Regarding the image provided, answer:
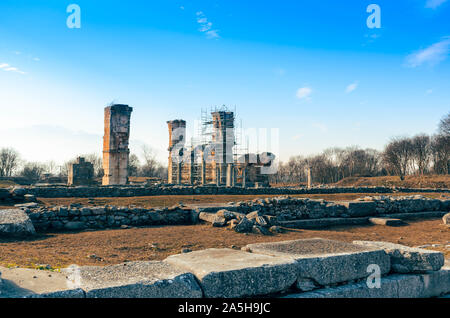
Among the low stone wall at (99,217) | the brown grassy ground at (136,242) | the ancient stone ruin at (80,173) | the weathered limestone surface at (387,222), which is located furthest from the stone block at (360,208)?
the ancient stone ruin at (80,173)

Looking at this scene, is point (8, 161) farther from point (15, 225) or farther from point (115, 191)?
point (15, 225)

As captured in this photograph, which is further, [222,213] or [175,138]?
[175,138]

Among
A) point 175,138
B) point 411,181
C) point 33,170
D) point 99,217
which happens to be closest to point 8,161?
point 33,170

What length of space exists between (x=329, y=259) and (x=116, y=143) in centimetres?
2728

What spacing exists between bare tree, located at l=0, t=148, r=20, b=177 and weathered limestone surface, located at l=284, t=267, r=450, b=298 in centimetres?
5897

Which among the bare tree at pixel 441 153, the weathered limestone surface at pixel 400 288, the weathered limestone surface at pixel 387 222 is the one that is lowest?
the weathered limestone surface at pixel 387 222

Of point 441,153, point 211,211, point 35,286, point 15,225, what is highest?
point 441,153

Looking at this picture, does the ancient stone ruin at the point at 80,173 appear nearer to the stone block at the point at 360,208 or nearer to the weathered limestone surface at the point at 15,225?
the weathered limestone surface at the point at 15,225

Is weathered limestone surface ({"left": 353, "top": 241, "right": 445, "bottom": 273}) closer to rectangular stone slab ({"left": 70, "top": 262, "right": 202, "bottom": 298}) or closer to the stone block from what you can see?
rectangular stone slab ({"left": 70, "top": 262, "right": 202, "bottom": 298})

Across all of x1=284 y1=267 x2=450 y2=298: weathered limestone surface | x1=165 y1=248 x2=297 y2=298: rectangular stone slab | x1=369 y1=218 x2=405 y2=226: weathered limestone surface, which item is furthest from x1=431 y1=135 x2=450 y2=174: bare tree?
x1=165 y1=248 x2=297 y2=298: rectangular stone slab

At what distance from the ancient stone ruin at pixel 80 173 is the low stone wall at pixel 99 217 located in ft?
61.8

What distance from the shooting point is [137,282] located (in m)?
A: 2.88

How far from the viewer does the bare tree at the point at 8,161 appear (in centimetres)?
5344
